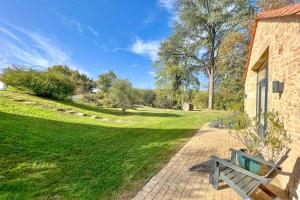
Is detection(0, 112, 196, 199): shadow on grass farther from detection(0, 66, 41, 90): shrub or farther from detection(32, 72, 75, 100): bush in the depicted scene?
detection(0, 66, 41, 90): shrub

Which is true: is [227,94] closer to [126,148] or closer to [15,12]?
[126,148]

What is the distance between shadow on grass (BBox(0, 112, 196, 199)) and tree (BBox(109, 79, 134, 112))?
11357 mm

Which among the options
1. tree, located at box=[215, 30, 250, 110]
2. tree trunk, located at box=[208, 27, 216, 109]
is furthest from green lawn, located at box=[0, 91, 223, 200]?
tree trunk, located at box=[208, 27, 216, 109]

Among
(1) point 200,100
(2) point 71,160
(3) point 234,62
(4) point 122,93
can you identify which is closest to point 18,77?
(4) point 122,93

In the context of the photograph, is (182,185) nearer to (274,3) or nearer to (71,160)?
(71,160)

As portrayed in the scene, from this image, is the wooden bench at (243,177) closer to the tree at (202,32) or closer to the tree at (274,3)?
the tree at (274,3)

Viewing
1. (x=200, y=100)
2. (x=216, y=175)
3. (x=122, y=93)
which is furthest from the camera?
(x=200, y=100)

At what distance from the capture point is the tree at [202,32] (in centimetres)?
2153

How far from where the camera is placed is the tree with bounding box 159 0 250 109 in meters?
21.5

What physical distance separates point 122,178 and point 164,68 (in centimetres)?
2260

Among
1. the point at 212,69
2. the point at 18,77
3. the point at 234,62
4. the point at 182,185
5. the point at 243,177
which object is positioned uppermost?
the point at 212,69

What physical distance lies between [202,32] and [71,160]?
22170 mm

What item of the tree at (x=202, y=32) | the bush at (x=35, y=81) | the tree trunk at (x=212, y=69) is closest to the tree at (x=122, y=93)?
the bush at (x=35, y=81)

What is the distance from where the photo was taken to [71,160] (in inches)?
187
